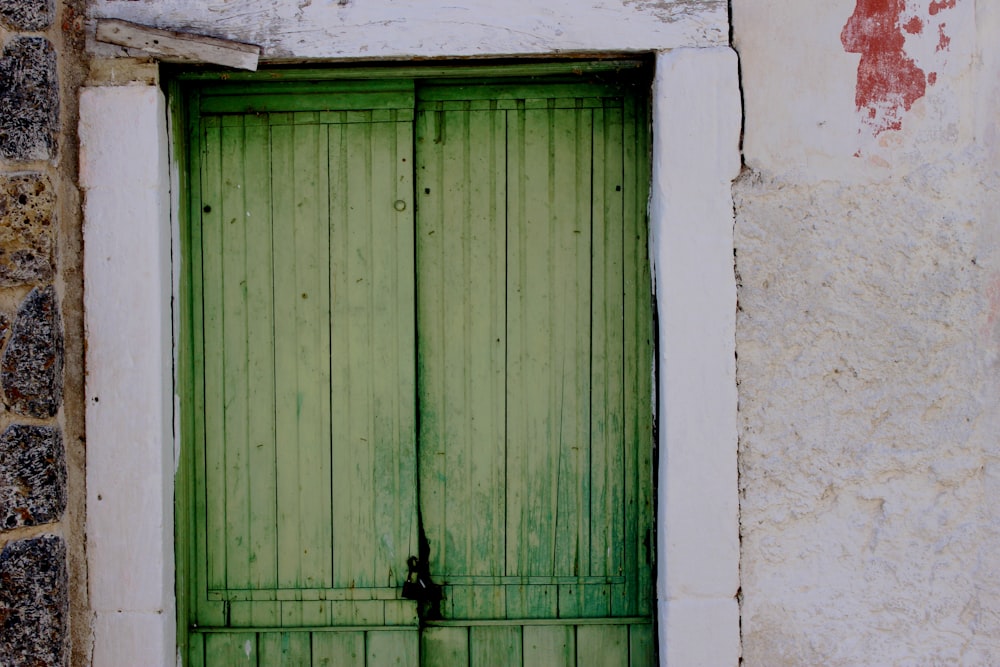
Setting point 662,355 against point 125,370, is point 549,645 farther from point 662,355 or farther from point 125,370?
point 125,370

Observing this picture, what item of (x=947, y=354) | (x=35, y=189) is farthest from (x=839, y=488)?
(x=35, y=189)

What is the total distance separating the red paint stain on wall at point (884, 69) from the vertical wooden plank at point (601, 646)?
176 centimetres

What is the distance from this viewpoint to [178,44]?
2494 mm

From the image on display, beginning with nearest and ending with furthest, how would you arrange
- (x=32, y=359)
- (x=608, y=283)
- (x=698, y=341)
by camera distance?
(x=32, y=359) < (x=698, y=341) < (x=608, y=283)

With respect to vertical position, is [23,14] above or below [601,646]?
above

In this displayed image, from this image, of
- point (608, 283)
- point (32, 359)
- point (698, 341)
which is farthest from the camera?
point (608, 283)

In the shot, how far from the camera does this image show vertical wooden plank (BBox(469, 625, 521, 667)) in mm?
2795

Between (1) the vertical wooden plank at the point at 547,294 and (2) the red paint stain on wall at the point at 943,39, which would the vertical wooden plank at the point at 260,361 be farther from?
(2) the red paint stain on wall at the point at 943,39

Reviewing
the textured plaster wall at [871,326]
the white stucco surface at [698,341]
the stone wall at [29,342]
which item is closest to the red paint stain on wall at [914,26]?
the textured plaster wall at [871,326]

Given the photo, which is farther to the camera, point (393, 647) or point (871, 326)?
point (393, 647)

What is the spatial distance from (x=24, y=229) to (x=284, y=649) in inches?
59.6

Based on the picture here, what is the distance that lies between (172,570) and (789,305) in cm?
204

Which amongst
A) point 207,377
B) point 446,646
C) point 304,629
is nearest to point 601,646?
point 446,646

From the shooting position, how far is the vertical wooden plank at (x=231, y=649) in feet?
9.12
